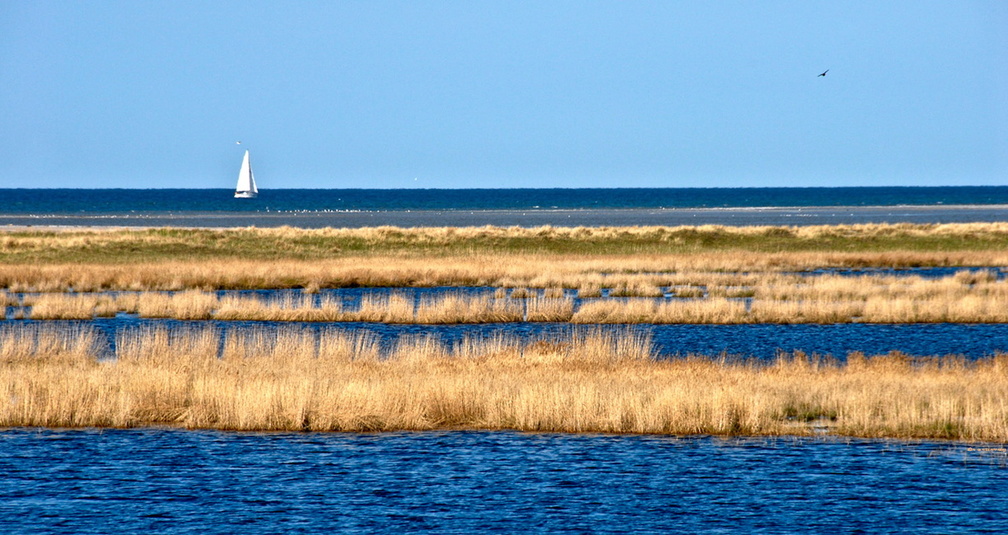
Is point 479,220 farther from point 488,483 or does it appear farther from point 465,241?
point 488,483

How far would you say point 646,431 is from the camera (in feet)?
62.6

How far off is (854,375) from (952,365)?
284 centimetres

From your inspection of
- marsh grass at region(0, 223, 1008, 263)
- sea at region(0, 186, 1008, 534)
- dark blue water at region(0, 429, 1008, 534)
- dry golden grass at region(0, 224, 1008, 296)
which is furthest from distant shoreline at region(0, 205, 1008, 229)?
dark blue water at region(0, 429, 1008, 534)

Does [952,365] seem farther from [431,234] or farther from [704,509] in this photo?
[431,234]

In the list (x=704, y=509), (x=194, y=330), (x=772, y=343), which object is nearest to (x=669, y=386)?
(x=704, y=509)

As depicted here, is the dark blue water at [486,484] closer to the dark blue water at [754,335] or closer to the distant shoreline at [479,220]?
the dark blue water at [754,335]

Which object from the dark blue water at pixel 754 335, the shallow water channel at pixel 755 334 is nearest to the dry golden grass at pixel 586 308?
the shallow water channel at pixel 755 334

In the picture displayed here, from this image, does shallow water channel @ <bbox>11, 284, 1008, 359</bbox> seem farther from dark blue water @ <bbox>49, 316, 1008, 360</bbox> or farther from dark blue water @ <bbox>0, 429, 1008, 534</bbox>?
dark blue water @ <bbox>0, 429, 1008, 534</bbox>

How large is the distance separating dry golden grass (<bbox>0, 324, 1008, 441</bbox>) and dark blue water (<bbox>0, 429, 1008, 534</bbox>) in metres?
0.44

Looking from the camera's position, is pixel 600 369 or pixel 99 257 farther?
pixel 99 257

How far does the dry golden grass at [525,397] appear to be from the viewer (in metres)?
19.1

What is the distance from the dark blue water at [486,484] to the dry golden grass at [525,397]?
44cm

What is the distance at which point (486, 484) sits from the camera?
16.0 metres

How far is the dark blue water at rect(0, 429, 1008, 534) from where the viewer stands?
46.4 feet
